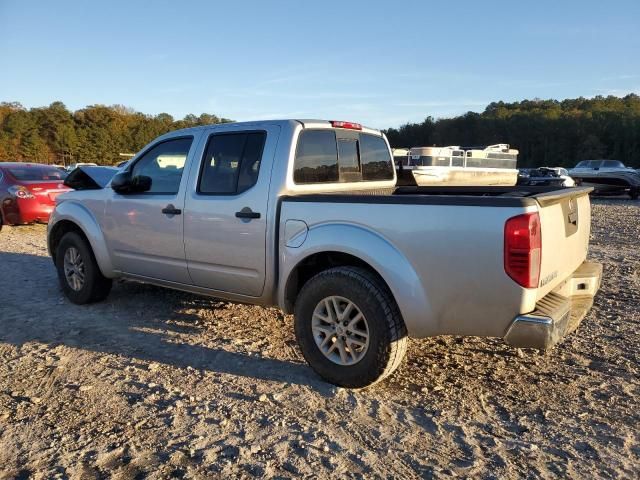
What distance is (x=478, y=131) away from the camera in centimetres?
9062

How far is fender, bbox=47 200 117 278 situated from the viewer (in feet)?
17.8

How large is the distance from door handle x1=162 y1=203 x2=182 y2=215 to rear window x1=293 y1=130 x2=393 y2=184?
3.96ft

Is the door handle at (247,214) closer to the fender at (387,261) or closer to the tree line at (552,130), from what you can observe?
the fender at (387,261)

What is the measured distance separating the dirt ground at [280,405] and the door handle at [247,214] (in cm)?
116

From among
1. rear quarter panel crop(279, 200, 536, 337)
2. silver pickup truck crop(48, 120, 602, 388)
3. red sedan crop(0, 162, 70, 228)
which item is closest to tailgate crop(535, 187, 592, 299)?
silver pickup truck crop(48, 120, 602, 388)

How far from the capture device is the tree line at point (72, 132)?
227 ft

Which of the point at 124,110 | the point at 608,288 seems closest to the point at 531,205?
the point at 608,288

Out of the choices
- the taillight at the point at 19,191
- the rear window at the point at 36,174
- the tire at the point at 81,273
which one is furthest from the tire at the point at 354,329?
the rear window at the point at 36,174

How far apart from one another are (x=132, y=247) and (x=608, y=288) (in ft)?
18.4

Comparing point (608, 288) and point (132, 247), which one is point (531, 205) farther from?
point (608, 288)

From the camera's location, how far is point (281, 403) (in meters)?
3.47

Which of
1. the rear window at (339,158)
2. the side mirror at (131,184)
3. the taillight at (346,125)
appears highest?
the taillight at (346,125)

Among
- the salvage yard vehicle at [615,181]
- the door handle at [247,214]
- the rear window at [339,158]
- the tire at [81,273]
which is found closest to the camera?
the door handle at [247,214]

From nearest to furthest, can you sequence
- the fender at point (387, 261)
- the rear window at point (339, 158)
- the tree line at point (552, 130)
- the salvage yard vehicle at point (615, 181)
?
the fender at point (387, 261) < the rear window at point (339, 158) < the salvage yard vehicle at point (615, 181) < the tree line at point (552, 130)
